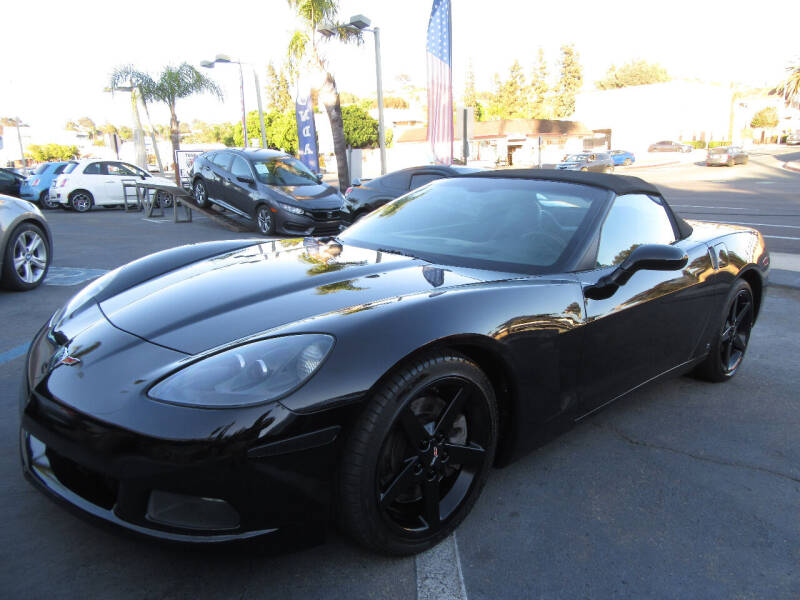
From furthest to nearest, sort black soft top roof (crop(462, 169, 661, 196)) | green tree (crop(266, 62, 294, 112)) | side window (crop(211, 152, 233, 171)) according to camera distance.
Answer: green tree (crop(266, 62, 294, 112)), side window (crop(211, 152, 233, 171)), black soft top roof (crop(462, 169, 661, 196))

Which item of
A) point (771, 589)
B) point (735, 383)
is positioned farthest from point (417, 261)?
point (735, 383)

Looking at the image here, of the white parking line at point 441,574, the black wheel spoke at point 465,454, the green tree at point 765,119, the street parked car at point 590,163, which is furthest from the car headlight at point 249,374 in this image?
the green tree at point 765,119

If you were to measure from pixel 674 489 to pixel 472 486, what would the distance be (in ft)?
3.29

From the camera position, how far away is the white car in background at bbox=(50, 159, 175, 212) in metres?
16.8

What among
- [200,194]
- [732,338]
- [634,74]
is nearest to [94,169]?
[200,194]

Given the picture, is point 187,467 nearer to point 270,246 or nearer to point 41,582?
point 41,582

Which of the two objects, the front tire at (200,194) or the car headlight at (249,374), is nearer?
the car headlight at (249,374)

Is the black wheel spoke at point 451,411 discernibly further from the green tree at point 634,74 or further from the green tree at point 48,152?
the green tree at point 634,74

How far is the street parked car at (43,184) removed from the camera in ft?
57.1

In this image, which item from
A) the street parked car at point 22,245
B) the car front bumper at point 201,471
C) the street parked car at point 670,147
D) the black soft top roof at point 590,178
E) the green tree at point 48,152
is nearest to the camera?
the car front bumper at point 201,471

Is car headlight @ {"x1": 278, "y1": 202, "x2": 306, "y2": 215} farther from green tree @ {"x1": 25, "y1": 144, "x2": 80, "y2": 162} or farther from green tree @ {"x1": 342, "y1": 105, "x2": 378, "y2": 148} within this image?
green tree @ {"x1": 25, "y1": 144, "x2": 80, "y2": 162}

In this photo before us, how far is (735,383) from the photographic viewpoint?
3.86m

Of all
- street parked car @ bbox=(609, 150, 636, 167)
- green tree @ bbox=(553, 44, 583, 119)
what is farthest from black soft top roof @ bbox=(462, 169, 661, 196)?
green tree @ bbox=(553, 44, 583, 119)

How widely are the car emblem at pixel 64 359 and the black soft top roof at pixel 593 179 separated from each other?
2340 millimetres
